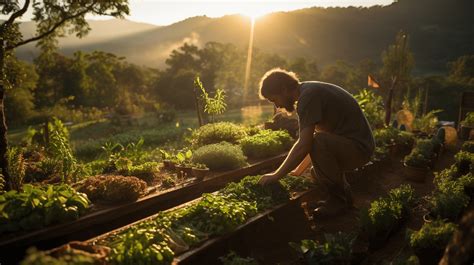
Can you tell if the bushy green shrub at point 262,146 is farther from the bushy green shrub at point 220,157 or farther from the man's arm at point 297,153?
the man's arm at point 297,153

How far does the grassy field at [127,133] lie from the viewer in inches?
680

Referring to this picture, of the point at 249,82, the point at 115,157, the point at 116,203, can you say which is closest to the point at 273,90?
the point at 116,203

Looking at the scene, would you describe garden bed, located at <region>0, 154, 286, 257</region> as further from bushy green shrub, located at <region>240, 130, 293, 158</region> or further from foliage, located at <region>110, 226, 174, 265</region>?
foliage, located at <region>110, 226, 174, 265</region>

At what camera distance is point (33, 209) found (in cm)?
379

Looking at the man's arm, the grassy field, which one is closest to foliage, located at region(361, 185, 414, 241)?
the man's arm

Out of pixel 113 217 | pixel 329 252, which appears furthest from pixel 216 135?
pixel 329 252

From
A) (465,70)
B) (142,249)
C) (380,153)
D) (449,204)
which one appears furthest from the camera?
(465,70)

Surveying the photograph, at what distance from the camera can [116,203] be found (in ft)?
15.3

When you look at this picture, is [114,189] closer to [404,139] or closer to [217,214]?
[217,214]

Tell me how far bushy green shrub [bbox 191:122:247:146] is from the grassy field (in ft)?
22.6

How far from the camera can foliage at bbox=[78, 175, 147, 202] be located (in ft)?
15.3

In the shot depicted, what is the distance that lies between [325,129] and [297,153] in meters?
0.80

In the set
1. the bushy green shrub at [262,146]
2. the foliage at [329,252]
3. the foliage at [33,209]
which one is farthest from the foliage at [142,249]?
the bushy green shrub at [262,146]

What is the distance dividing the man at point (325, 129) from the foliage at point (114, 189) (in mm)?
1667
